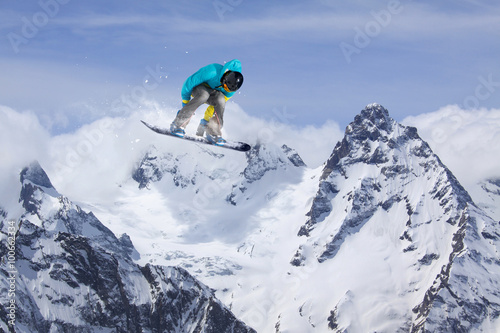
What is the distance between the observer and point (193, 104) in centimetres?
4447

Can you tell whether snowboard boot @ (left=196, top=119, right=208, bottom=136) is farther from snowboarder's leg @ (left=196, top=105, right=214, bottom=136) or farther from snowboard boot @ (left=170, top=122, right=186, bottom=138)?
snowboard boot @ (left=170, top=122, right=186, bottom=138)

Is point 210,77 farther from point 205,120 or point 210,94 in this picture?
point 205,120

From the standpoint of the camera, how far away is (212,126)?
153 feet

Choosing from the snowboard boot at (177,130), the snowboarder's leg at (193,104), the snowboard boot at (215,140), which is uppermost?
the snowboarder's leg at (193,104)

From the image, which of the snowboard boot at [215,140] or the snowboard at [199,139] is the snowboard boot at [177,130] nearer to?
the snowboard at [199,139]

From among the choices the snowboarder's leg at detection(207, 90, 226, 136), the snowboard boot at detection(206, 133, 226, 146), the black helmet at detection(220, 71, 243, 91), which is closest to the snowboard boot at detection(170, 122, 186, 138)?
the snowboarder's leg at detection(207, 90, 226, 136)

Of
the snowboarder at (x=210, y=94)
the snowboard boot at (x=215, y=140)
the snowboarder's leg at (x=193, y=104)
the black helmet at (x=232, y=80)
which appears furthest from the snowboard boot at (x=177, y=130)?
the black helmet at (x=232, y=80)

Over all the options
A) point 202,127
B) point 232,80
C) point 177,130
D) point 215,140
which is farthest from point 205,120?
point 232,80

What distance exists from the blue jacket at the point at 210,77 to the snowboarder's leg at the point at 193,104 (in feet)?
1.12

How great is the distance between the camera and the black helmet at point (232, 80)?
42062 mm

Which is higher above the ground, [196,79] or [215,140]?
[196,79]

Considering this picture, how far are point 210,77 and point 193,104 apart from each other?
2426 mm

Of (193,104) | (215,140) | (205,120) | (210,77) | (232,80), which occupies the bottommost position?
(215,140)

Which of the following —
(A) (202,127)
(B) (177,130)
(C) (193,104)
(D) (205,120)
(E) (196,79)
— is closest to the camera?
(E) (196,79)
